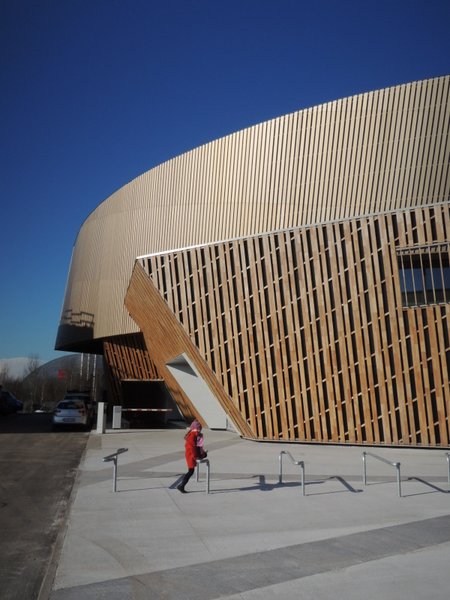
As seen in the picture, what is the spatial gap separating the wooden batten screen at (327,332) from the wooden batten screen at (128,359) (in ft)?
59.4

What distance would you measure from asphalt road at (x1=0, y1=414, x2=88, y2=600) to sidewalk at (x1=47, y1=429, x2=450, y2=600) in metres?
0.26

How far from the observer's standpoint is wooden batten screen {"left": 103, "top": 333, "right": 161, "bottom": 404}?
37.0m

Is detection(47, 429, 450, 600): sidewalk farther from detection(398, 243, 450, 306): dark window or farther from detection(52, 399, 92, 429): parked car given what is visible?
detection(52, 399, 92, 429): parked car

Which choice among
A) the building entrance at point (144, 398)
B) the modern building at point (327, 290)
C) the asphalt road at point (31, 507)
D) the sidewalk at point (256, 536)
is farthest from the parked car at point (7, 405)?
the sidewalk at point (256, 536)

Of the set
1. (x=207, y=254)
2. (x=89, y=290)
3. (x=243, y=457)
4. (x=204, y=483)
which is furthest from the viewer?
(x=89, y=290)

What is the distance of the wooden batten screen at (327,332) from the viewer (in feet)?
53.8

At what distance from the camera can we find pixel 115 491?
9891 mm

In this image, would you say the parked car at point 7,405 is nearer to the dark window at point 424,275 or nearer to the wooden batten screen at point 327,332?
the wooden batten screen at point 327,332

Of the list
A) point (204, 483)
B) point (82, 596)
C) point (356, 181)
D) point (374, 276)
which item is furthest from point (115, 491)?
point (356, 181)

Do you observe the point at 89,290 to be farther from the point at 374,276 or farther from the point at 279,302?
the point at 374,276

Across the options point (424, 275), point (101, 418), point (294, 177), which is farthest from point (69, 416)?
point (424, 275)

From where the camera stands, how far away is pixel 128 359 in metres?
37.8

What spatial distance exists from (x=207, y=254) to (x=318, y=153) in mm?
11085

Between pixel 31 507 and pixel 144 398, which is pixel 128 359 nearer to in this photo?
pixel 144 398
